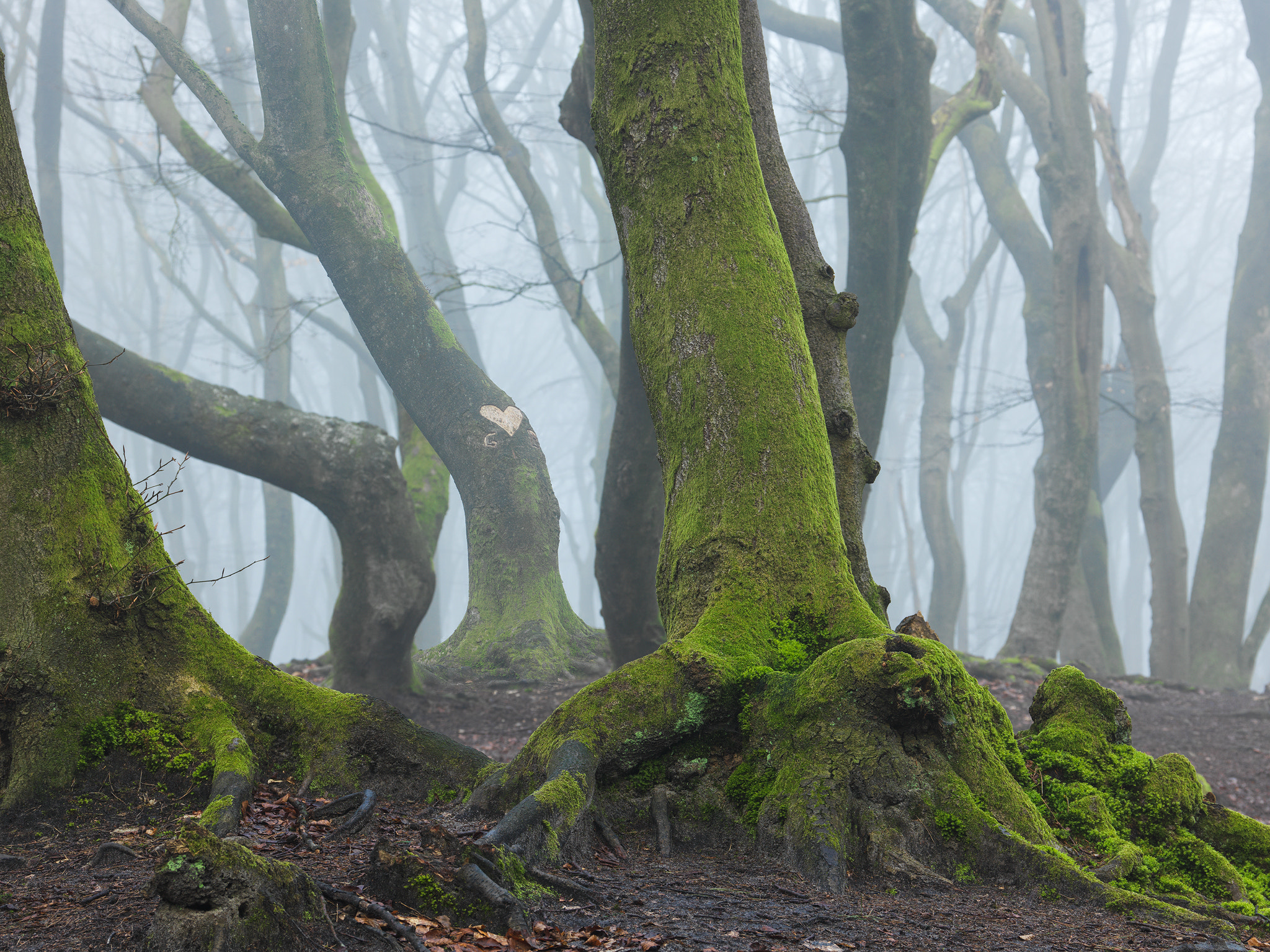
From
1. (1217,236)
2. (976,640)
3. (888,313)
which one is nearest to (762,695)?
(888,313)

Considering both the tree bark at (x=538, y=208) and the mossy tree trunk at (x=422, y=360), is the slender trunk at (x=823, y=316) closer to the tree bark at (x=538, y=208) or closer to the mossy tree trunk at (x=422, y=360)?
the mossy tree trunk at (x=422, y=360)

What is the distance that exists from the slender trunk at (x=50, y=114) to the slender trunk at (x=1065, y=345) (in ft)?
54.1

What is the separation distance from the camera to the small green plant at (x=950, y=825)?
2980 millimetres

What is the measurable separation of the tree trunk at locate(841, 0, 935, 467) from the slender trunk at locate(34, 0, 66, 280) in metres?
14.0

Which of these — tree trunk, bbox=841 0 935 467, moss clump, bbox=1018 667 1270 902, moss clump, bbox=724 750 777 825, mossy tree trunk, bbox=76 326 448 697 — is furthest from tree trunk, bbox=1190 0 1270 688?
moss clump, bbox=724 750 777 825

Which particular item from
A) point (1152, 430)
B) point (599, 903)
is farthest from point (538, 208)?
point (599, 903)

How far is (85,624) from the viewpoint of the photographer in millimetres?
3422

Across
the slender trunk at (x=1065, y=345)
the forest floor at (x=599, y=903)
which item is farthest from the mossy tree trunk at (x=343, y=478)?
the slender trunk at (x=1065, y=345)

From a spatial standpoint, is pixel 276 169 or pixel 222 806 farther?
pixel 276 169

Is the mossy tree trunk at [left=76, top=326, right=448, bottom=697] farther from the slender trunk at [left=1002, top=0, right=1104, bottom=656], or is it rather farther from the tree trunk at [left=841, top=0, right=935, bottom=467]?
the slender trunk at [left=1002, top=0, right=1104, bottom=656]

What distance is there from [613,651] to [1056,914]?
239 inches

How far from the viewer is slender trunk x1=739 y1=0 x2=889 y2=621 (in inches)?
170

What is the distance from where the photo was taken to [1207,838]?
11.5ft

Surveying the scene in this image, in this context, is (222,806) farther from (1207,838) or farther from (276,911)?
(1207,838)
